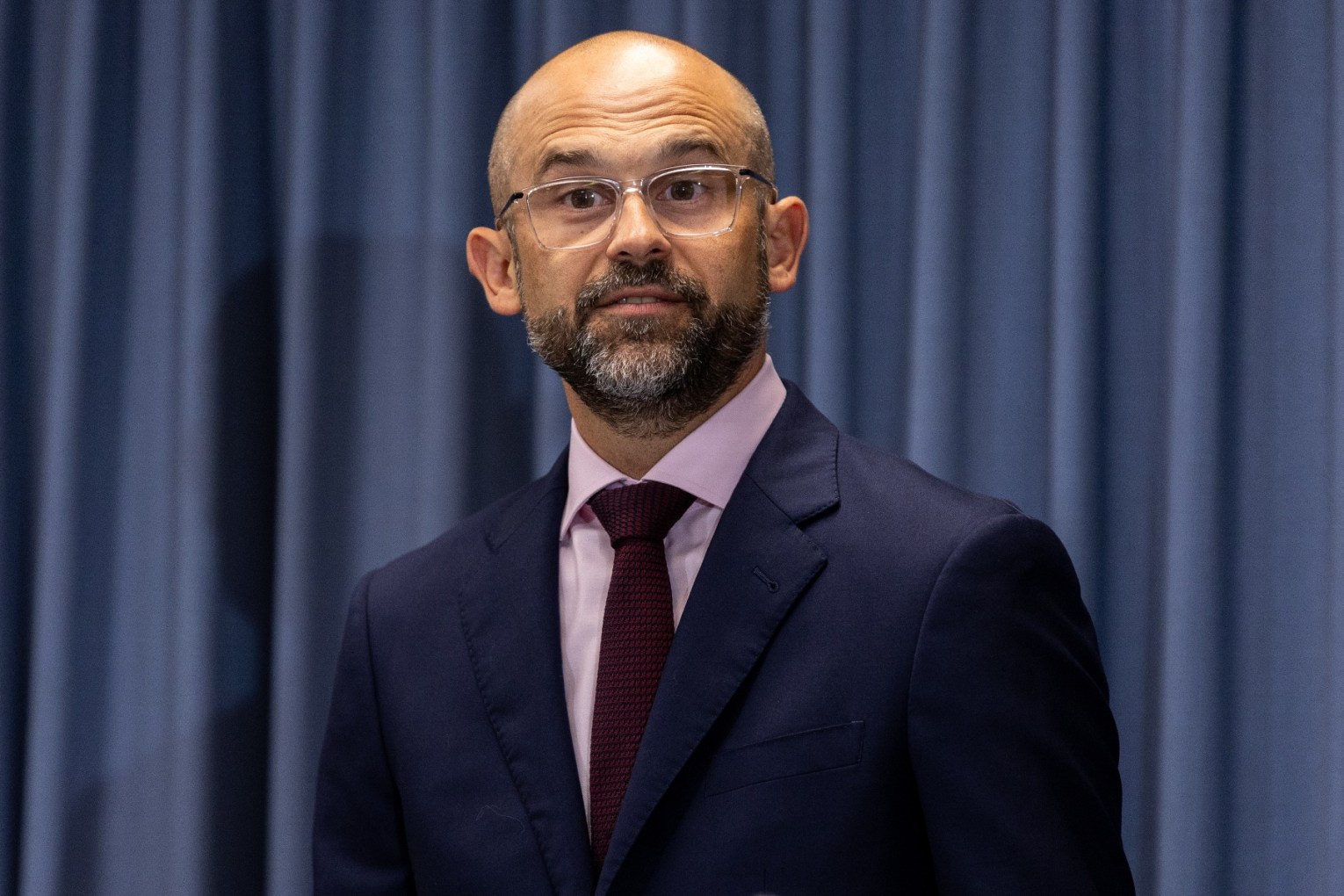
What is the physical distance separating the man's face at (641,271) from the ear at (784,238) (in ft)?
0.19

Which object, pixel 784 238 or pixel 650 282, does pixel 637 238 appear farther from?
pixel 784 238

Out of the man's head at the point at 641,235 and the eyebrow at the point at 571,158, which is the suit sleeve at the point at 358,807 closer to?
the man's head at the point at 641,235

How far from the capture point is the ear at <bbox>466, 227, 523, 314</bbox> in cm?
153

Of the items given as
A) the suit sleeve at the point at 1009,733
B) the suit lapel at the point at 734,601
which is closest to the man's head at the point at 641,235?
the suit lapel at the point at 734,601

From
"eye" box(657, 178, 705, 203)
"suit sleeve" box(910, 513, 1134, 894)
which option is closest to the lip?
"eye" box(657, 178, 705, 203)

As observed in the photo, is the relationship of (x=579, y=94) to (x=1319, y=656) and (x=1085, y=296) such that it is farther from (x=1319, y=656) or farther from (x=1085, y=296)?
(x=1319, y=656)

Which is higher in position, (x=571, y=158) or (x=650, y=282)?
(x=571, y=158)

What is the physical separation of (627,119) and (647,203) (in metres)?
0.10

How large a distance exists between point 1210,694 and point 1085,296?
530 millimetres

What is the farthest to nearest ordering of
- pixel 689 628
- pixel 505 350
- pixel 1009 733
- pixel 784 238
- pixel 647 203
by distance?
pixel 505 350 → pixel 784 238 → pixel 647 203 → pixel 689 628 → pixel 1009 733

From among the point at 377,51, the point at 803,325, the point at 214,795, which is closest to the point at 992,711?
the point at 803,325

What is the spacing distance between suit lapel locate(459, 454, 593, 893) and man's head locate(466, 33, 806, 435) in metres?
0.16

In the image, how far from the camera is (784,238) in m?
1.53

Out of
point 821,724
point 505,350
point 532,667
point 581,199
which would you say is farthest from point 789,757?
point 505,350
